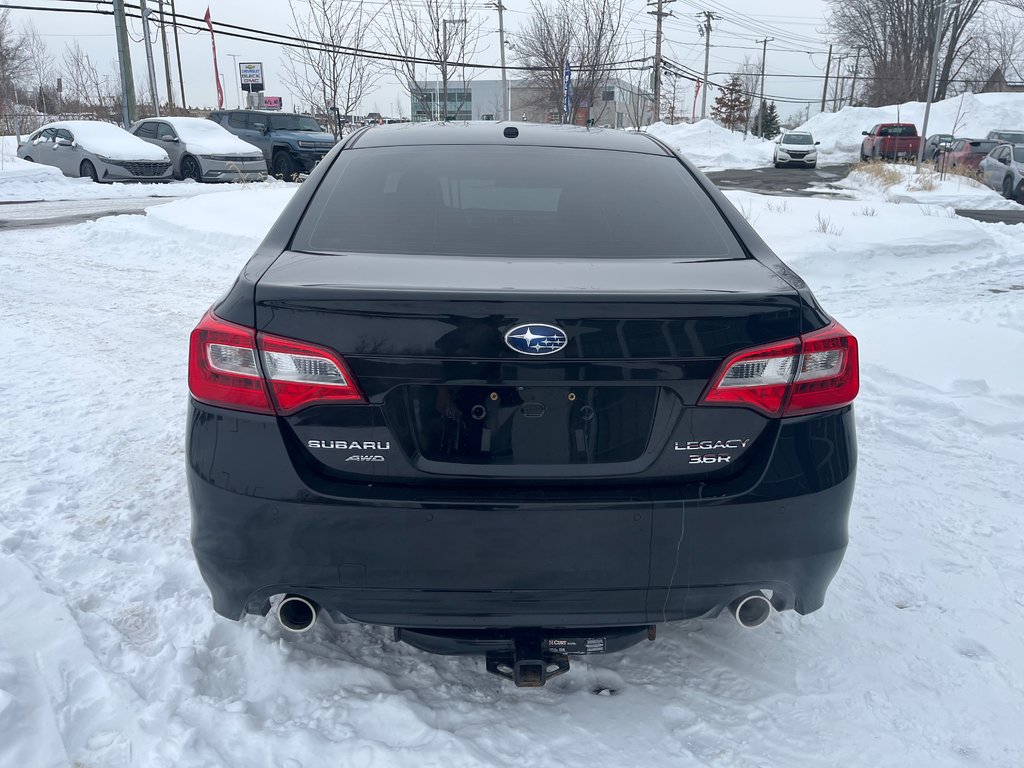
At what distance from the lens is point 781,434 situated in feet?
7.04

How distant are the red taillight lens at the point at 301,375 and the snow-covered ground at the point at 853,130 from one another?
136ft

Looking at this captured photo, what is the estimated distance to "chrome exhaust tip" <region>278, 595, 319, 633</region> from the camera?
2244 mm

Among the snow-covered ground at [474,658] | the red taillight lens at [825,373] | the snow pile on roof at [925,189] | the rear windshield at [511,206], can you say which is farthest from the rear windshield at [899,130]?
the red taillight lens at [825,373]

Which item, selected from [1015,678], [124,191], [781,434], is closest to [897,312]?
[1015,678]

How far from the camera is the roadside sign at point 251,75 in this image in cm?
4431

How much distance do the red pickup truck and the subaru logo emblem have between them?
126 ft

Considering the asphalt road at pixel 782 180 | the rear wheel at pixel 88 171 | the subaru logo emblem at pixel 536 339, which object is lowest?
the asphalt road at pixel 782 180

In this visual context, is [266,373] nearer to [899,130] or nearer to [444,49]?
[444,49]

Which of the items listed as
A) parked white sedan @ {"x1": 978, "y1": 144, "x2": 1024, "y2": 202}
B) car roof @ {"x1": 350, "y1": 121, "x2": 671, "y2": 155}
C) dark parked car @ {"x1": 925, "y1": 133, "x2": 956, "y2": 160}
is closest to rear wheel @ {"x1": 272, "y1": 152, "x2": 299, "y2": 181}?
parked white sedan @ {"x1": 978, "y1": 144, "x2": 1024, "y2": 202}

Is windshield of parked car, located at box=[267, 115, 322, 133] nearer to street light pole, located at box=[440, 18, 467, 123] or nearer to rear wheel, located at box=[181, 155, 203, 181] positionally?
rear wheel, located at box=[181, 155, 203, 181]

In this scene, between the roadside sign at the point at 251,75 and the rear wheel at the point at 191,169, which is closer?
the rear wheel at the point at 191,169

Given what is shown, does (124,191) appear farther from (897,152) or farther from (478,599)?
(897,152)

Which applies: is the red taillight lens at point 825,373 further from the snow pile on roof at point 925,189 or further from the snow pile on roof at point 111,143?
the snow pile on roof at point 111,143

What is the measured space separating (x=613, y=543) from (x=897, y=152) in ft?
128
